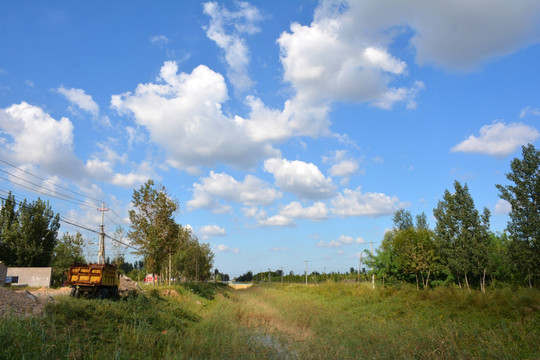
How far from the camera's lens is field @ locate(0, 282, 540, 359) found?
40.4 ft

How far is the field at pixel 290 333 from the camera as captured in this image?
12.3 metres

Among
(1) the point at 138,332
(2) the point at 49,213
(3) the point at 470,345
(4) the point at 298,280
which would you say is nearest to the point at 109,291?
(1) the point at 138,332

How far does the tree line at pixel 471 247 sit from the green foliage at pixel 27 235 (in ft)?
154

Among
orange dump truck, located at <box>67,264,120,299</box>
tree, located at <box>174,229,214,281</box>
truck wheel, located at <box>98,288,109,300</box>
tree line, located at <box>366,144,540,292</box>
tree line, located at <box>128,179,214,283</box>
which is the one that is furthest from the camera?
tree, located at <box>174,229,214,281</box>

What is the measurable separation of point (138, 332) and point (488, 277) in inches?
1202

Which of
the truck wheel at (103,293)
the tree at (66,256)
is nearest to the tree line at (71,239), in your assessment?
the tree at (66,256)

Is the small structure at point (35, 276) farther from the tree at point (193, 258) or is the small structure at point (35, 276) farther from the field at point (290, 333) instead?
the field at point (290, 333)

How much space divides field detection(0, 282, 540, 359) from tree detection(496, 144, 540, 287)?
24.1ft

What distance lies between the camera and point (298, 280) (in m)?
94.0

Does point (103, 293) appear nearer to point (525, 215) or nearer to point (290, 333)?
point (290, 333)

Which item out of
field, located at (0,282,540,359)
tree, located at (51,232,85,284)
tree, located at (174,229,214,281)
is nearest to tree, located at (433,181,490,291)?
field, located at (0,282,540,359)

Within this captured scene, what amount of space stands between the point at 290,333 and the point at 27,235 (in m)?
48.0

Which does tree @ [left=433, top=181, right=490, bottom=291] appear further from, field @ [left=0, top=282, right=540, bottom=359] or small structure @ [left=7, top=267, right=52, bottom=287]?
small structure @ [left=7, top=267, right=52, bottom=287]

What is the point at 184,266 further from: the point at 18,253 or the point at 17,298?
the point at 17,298
